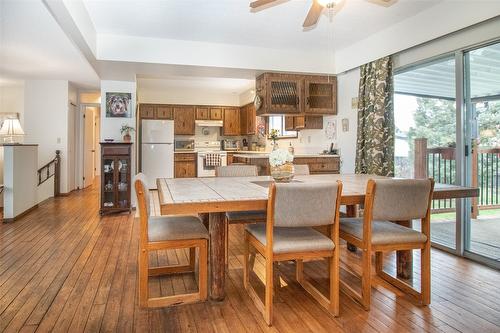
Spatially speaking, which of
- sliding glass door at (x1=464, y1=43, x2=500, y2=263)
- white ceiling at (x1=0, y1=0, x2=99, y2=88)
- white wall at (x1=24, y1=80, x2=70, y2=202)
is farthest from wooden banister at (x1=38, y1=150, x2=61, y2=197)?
sliding glass door at (x1=464, y1=43, x2=500, y2=263)

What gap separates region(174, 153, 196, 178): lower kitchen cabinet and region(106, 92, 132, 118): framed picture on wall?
292 cm

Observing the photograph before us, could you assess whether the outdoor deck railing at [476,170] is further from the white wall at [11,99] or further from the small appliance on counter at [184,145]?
the white wall at [11,99]

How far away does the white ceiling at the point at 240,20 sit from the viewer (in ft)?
10.8

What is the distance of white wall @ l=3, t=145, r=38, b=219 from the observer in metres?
4.48

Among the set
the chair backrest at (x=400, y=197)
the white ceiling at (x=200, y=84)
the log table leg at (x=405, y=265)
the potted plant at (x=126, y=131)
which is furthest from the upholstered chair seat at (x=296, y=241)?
the white ceiling at (x=200, y=84)

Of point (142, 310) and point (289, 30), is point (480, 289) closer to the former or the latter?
point (142, 310)

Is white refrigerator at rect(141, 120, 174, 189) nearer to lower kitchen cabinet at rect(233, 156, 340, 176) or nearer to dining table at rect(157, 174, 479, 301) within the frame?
lower kitchen cabinet at rect(233, 156, 340, 176)

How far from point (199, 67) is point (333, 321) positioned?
361 cm

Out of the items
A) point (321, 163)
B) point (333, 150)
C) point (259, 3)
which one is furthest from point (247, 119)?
point (259, 3)

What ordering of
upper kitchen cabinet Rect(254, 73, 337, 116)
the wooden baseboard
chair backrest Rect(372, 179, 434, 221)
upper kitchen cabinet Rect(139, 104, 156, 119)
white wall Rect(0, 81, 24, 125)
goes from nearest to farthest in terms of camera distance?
1. chair backrest Rect(372, 179, 434, 221)
2. the wooden baseboard
3. upper kitchen cabinet Rect(254, 73, 337, 116)
4. white wall Rect(0, 81, 24, 125)
5. upper kitchen cabinet Rect(139, 104, 156, 119)

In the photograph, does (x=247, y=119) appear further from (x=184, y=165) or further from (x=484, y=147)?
(x=484, y=147)

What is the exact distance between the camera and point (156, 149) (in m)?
7.62

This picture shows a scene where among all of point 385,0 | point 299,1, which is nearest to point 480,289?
point 385,0

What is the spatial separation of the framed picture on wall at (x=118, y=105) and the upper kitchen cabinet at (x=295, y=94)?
6.87 feet
